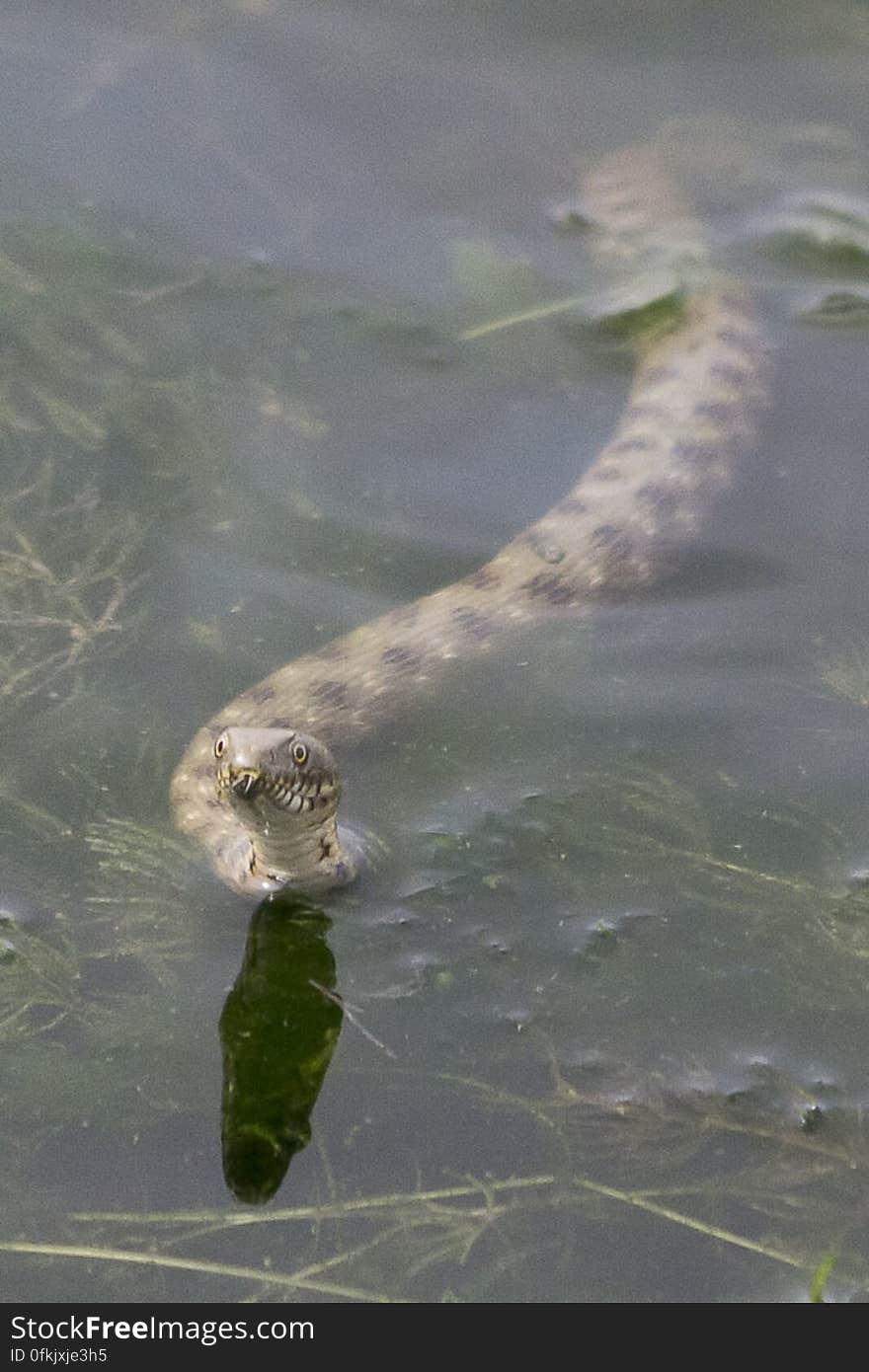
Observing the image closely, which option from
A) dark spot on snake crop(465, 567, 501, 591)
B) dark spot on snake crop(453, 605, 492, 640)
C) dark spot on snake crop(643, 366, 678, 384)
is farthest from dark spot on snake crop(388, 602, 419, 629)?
dark spot on snake crop(643, 366, 678, 384)

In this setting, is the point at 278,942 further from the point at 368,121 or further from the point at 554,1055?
the point at 368,121

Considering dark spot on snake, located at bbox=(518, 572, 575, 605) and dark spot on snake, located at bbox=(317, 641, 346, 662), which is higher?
dark spot on snake, located at bbox=(317, 641, 346, 662)

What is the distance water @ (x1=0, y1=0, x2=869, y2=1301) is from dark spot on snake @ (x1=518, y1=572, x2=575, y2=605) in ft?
0.67

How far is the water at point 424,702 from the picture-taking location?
4352 millimetres

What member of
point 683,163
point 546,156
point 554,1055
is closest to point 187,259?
point 546,156

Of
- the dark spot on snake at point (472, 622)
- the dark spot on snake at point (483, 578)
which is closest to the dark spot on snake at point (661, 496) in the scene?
the dark spot on snake at point (483, 578)

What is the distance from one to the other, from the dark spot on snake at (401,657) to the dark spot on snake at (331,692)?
206 mm

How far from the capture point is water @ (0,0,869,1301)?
4352 millimetres

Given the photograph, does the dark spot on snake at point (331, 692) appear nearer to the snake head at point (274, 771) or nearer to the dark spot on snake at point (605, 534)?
the snake head at point (274, 771)

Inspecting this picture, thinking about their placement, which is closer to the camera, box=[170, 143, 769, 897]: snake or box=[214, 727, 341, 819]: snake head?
box=[214, 727, 341, 819]: snake head

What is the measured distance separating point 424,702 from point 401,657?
0.17 metres

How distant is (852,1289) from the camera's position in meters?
4.20

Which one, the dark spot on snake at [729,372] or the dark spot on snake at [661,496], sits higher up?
the dark spot on snake at [729,372]

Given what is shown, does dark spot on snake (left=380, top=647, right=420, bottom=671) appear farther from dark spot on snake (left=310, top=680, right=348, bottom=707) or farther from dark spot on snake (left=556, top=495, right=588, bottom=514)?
dark spot on snake (left=556, top=495, right=588, bottom=514)
